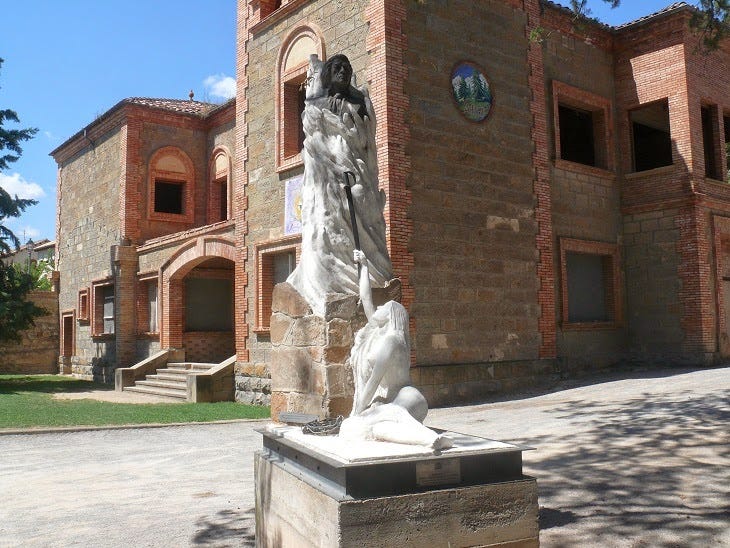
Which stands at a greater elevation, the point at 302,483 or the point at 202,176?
the point at 202,176

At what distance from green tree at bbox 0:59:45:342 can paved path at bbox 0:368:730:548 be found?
32.7 ft

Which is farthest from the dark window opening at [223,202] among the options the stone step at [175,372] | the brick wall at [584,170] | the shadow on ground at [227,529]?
the shadow on ground at [227,529]

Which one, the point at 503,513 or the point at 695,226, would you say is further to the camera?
the point at 695,226

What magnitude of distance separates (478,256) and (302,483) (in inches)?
378

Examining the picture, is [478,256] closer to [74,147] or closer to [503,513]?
[503,513]

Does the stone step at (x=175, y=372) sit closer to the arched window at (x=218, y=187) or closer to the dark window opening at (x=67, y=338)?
the arched window at (x=218, y=187)

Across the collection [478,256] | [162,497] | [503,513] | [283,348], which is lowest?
[162,497]

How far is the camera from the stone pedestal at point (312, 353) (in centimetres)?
684

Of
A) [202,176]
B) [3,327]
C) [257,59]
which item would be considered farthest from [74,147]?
[257,59]

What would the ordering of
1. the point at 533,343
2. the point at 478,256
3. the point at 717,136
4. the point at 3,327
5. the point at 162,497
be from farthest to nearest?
1. the point at 3,327
2. the point at 717,136
3. the point at 533,343
4. the point at 478,256
5. the point at 162,497

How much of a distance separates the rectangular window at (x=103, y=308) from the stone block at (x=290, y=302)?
16.0 metres

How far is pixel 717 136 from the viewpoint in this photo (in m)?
16.7

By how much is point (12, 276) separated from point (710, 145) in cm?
1890

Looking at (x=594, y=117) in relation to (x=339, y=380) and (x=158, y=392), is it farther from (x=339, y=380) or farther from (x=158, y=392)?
(x=158, y=392)
